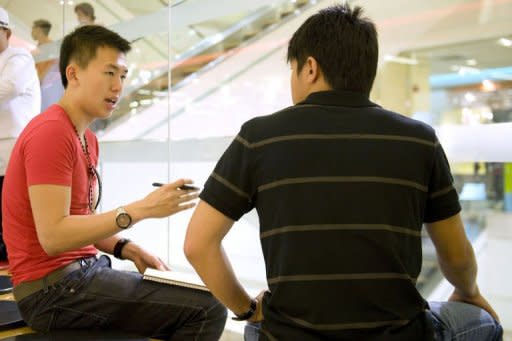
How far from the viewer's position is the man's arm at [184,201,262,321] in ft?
3.05

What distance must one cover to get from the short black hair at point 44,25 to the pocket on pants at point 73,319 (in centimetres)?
373

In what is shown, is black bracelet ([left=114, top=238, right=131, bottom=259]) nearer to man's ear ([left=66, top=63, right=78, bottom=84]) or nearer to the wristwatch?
the wristwatch

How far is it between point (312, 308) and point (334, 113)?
35 cm

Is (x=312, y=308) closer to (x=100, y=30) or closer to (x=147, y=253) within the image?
(x=147, y=253)

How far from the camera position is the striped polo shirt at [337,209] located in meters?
0.84

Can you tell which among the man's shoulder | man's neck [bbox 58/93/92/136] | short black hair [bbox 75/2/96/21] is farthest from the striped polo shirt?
short black hair [bbox 75/2/96/21]

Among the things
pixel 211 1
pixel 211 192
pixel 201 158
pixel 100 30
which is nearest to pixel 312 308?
pixel 211 192

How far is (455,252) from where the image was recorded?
1016mm

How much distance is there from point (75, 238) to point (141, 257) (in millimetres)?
362

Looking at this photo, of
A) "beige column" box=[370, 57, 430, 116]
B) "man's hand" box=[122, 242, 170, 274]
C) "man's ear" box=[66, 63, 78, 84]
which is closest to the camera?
"man's ear" box=[66, 63, 78, 84]

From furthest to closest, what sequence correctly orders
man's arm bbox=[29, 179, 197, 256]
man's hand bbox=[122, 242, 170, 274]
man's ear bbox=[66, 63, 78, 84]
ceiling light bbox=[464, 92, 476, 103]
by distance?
ceiling light bbox=[464, 92, 476, 103] → man's hand bbox=[122, 242, 170, 274] → man's ear bbox=[66, 63, 78, 84] → man's arm bbox=[29, 179, 197, 256]

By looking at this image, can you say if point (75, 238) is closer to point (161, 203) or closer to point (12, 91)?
point (161, 203)

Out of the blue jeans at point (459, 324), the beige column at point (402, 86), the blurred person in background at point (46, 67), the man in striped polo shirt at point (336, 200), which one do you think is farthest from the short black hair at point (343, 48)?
the blurred person in background at point (46, 67)

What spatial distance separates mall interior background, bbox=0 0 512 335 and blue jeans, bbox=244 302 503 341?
1.00 metres
